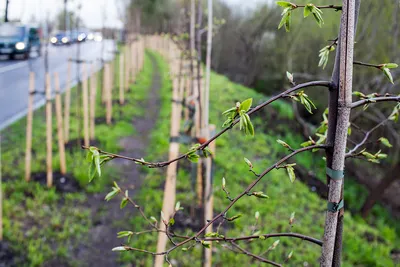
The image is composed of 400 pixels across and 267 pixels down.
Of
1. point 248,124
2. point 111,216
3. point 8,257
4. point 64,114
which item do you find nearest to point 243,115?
point 248,124

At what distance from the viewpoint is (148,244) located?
445 centimetres

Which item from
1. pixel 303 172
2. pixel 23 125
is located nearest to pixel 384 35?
pixel 303 172

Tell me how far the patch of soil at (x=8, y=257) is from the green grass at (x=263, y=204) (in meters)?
0.98

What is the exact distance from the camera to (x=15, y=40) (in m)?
20.1

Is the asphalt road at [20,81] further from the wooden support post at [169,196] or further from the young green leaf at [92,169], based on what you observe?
the young green leaf at [92,169]

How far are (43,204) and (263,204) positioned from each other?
9.01 feet

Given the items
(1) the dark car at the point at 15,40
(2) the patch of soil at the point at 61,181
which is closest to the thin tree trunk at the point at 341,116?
(2) the patch of soil at the point at 61,181

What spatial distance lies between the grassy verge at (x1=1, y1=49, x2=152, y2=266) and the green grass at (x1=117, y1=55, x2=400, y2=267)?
0.62 meters

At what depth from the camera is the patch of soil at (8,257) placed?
3.99m

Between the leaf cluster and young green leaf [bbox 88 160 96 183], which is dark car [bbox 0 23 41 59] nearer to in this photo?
young green leaf [bbox 88 160 96 183]

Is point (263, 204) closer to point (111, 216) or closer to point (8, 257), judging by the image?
point (111, 216)

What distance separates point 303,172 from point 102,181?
9.37 ft

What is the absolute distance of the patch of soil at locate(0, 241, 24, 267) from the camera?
399 cm

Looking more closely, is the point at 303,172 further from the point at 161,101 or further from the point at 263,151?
the point at 161,101
